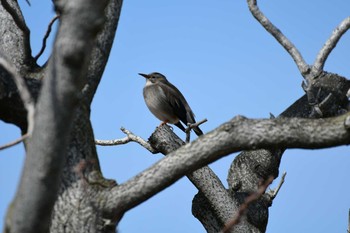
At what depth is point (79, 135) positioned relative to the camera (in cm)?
372

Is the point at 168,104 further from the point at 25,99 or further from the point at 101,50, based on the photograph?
the point at 25,99

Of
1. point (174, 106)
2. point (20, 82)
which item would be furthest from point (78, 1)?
point (174, 106)

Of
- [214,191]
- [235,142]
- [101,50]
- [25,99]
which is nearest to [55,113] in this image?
[25,99]

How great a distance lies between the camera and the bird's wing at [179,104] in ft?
31.7

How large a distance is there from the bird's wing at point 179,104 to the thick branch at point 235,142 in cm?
639

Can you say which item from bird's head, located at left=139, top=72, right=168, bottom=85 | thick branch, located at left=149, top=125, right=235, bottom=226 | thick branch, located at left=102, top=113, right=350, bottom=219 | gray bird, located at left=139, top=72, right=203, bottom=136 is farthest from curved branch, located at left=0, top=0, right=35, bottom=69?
bird's head, located at left=139, top=72, right=168, bottom=85

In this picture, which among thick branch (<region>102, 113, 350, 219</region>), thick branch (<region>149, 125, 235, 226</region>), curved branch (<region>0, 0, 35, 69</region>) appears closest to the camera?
thick branch (<region>102, 113, 350, 219</region>)

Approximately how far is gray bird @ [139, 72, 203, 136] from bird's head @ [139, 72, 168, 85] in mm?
212

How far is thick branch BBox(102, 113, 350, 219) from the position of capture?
10.4 ft

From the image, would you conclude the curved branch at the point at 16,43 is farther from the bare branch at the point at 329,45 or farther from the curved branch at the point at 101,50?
the bare branch at the point at 329,45

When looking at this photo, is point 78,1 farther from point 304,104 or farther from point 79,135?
point 304,104

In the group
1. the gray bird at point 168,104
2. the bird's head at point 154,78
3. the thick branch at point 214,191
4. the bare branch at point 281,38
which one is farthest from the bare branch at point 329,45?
the bird's head at point 154,78

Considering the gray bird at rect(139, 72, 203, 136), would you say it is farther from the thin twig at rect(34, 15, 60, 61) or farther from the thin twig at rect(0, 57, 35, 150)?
the thin twig at rect(0, 57, 35, 150)

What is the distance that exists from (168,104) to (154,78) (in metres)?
1.14
